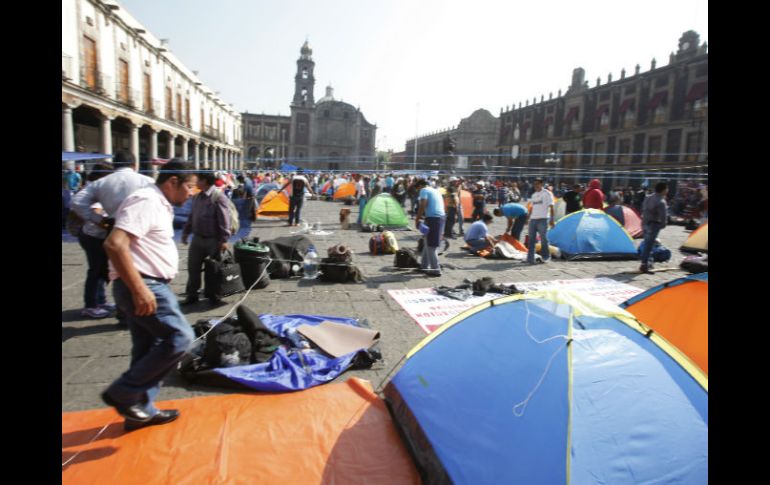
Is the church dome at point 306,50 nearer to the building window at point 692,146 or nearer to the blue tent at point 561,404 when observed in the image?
the building window at point 692,146

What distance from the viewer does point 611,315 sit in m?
2.39

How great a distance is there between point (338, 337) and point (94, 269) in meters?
2.81

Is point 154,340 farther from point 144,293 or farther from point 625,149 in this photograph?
point 625,149

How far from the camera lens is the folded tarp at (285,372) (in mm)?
3318

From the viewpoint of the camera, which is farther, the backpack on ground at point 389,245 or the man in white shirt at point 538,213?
the backpack on ground at point 389,245

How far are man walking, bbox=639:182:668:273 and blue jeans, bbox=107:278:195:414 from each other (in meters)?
7.53

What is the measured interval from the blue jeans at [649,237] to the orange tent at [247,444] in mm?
6573

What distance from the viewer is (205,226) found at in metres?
4.99

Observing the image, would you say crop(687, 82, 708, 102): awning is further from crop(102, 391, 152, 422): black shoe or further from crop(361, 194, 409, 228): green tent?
crop(102, 391, 152, 422): black shoe

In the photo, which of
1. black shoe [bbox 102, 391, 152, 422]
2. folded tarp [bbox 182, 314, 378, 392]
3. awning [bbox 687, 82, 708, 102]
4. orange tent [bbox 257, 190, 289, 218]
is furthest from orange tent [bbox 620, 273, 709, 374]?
awning [bbox 687, 82, 708, 102]

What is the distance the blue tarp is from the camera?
10.9ft

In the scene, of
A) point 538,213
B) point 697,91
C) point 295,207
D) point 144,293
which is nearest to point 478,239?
point 538,213

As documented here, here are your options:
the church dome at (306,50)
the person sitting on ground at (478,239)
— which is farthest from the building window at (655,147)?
the church dome at (306,50)
